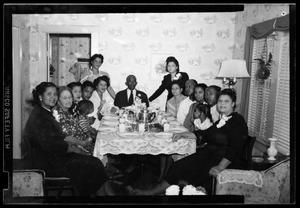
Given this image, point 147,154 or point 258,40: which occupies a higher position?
point 258,40

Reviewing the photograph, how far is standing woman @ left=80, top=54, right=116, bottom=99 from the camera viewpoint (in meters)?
3.30

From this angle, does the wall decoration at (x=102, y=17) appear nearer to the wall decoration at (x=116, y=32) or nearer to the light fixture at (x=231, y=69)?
the wall decoration at (x=116, y=32)

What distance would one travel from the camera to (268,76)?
11.0 ft

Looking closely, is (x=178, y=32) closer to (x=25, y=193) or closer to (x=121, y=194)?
(x=121, y=194)

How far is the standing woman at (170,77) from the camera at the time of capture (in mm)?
3340

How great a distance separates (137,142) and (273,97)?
4.00 ft

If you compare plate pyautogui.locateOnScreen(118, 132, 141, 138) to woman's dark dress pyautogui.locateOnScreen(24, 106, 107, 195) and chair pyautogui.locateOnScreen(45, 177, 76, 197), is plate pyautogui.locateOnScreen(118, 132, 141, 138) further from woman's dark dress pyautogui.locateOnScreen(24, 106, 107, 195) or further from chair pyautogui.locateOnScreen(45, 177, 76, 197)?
chair pyautogui.locateOnScreen(45, 177, 76, 197)

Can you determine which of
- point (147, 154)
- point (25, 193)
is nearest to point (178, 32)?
point (147, 154)

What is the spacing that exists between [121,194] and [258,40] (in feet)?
5.74

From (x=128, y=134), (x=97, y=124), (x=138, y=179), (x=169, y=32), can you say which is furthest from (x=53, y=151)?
(x=169, y=32)

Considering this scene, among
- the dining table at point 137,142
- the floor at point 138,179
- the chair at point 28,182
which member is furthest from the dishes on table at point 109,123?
the chair at point 28,182

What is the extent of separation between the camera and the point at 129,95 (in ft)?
11.1

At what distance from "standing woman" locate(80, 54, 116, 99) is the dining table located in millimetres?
222

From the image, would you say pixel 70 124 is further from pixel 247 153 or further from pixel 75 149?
pixel 247 153
